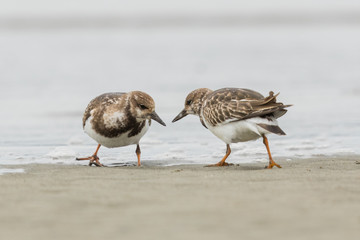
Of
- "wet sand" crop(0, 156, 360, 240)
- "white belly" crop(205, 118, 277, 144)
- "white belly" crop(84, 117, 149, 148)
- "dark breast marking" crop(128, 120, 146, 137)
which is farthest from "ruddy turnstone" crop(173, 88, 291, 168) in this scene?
"wet sand" crop(0, 156, 360, 240)

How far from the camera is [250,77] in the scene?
609 inches

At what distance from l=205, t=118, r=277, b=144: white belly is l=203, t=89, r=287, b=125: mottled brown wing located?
0.06 meters

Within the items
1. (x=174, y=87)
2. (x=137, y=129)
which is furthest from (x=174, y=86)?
A: (x=137, y=129)

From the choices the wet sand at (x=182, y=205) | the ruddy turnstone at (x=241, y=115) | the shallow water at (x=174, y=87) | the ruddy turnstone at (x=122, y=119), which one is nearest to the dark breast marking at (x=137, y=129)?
the ruddy turnstone at (x=122, y=119)

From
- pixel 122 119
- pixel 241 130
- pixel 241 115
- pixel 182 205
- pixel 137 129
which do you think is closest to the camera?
pixel 182 205

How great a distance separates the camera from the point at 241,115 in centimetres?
674

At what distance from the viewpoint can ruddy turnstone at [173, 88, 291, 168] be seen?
21.7 feet

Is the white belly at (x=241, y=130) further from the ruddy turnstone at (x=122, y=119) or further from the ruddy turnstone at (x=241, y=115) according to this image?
the ruddy turnstone at (x=122, y=119)

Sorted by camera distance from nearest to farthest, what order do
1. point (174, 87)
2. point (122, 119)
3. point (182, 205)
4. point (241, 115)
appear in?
point (182, 205) → point (241, 115) → point (122, 119) → point (174, 87)

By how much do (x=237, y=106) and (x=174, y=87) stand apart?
23.0 feet

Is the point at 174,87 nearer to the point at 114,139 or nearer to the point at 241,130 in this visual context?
the point at 114,139

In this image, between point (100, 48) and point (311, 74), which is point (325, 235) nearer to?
point (311, 74)

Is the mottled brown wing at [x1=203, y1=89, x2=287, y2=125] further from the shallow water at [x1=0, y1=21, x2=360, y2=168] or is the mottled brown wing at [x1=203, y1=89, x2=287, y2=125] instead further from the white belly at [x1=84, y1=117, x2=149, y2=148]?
the white belly at [x1=84, y1=117, x2=149, y2=148]

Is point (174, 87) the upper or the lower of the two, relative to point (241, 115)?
upper
